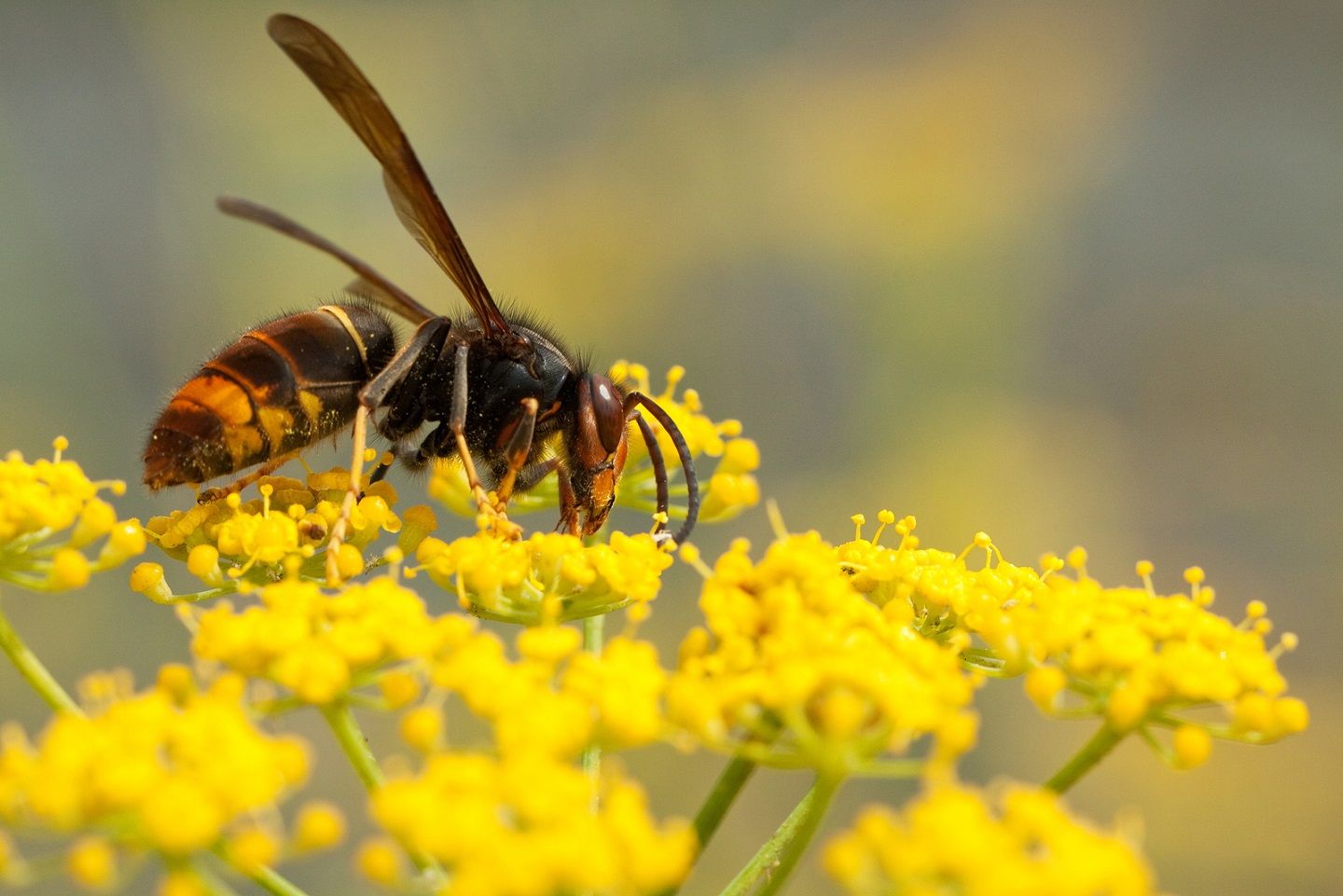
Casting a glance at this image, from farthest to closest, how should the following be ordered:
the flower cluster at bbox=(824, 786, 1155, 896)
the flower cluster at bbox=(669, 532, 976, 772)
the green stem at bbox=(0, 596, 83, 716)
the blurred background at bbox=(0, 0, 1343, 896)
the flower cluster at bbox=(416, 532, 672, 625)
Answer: the blurred background at bbox=(0, 0, 1343, 896), the flower cluster at bbox=(416, 532, 672, 625), the green stem at bbox=(0, 596, 83, 716), the flower cluster at bbox=(669, 532, 976, 772), the flower cluster at bbox=(824, 786, 1155, 896)

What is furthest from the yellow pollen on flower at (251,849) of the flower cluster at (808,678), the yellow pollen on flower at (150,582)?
the yellow pollen on flower at (150,582)

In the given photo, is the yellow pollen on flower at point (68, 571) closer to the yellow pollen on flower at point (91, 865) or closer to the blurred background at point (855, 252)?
the yellow pollen on flower at point (91, 865)

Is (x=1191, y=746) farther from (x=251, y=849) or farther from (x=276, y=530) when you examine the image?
(x=276, y=530)

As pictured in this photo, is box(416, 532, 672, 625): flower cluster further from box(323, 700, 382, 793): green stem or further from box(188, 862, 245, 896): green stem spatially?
box(188, 862, 245, 896): green stem

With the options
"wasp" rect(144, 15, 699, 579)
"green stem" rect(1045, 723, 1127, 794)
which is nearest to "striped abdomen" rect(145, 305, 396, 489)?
"wasp" rect(144, 15, 699, 579)

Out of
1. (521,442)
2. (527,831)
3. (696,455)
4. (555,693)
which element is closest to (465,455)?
(521,442)

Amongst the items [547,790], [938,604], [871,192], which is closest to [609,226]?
[871,192]
